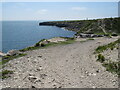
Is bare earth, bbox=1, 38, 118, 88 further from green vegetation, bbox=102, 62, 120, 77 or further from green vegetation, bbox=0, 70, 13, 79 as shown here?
green vegetation, bbox=0, 70, 13, 79

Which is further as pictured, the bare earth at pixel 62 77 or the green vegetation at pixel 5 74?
the green vegetation at pixel 5 74

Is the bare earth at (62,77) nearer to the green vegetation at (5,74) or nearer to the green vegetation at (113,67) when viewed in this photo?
the green vegetation at (113,67)

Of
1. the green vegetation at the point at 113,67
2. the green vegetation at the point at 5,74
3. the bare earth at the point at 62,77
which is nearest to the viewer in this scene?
the bare earth at the point at 62,77

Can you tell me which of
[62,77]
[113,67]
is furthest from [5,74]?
[113,67]

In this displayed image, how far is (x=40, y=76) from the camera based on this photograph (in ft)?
46.6

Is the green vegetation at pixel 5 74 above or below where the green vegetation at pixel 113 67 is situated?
below

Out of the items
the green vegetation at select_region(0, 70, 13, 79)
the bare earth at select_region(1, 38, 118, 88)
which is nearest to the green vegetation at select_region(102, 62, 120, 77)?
the bare earth at select_region(1, 38, 118, 88)

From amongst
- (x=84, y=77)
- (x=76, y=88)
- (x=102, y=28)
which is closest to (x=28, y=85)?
(x=76, y=88)

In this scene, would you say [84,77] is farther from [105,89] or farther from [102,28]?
[102,28]

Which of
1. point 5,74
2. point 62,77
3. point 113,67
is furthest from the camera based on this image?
point 5,74

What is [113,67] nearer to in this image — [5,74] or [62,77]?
[62,77]

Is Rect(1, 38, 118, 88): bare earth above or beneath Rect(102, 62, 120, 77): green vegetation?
beneath

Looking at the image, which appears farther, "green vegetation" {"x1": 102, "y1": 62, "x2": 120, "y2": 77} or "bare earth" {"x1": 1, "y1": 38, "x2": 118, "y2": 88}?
"green vegetation" {"x1": 102, "y1": 62, "x2": 120, "y2": 77}

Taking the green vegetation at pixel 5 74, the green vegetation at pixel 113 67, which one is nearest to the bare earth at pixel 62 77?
the green vegetation at pixel 113 67
